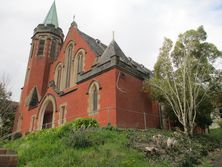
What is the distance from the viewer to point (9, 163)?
6375 mm

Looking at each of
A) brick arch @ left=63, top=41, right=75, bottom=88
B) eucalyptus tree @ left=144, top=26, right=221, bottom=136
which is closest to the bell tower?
brick arch @ left=63, top=41, right=75, bottom=88

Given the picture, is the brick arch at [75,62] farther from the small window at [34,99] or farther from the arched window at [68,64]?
the small window at [34,99]

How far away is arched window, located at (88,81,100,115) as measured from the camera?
67.7ft

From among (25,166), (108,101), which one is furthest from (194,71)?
(25,166)

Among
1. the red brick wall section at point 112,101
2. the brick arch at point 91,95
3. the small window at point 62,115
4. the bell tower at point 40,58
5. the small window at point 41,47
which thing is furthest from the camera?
the small window at point 41,47

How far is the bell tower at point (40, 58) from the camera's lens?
1224 inches

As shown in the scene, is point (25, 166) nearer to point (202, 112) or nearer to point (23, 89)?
point (202, 112)

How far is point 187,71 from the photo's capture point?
1994cm

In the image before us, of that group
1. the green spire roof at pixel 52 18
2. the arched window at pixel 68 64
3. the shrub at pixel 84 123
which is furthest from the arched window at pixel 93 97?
the green spire roof at pixel 52 18

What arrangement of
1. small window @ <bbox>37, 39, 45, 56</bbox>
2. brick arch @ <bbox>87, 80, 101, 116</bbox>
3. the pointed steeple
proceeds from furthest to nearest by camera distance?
small window @ <bbox>37, 39, 45, 56</bbox> < the pointed steeple < brick arch @ <bbox>87, 80, 101, 116</bbox>

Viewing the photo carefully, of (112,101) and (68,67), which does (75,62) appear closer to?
(68,67)

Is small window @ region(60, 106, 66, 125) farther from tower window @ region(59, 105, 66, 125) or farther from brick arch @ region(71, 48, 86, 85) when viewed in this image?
brick arch @ region(71, 48, 86, 85)

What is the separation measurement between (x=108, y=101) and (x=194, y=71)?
27.0ft

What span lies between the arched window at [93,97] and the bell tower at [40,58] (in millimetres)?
11508
